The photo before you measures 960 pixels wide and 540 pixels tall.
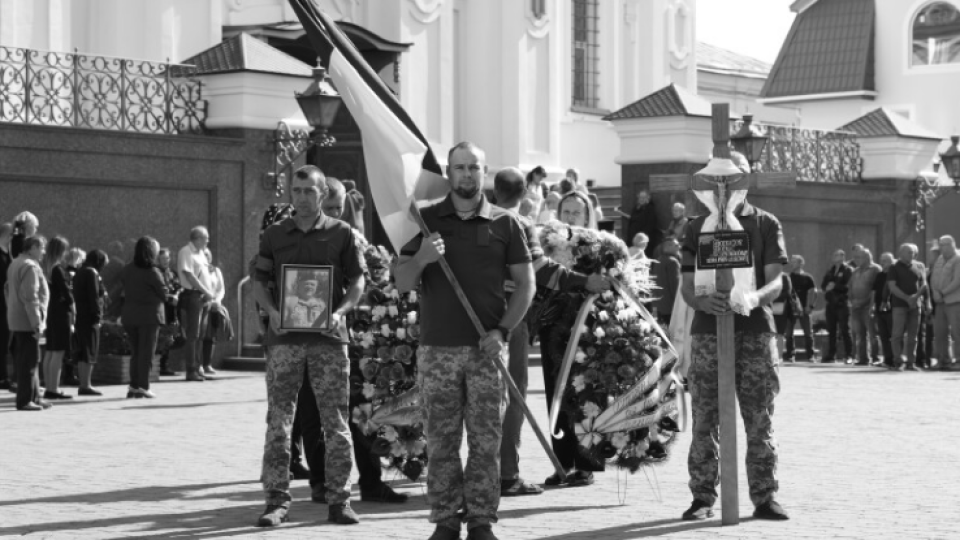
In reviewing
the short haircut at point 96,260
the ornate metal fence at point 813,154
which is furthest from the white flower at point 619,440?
the ornate metal fence at point 813,154

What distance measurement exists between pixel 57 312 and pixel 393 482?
7551mm

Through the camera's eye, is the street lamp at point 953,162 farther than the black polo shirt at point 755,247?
Yes

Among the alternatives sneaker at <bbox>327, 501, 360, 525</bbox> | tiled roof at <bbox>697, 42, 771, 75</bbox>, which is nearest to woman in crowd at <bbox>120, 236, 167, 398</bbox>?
sneaker at <bbox>327, 501, 360, 525</bbox>

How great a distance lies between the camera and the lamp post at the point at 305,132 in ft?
73.8

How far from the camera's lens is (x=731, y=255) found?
406 inches

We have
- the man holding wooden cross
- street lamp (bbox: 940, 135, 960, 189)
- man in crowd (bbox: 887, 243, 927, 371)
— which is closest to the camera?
the man holding wooden cross

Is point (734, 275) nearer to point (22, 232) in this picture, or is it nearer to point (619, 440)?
point (619, 440)

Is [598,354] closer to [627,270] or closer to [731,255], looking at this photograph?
[627,270]

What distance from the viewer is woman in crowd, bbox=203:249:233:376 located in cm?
2230

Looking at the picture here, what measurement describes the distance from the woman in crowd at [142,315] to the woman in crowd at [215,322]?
253 centimetres

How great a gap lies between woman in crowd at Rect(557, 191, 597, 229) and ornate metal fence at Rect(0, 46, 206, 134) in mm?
10912

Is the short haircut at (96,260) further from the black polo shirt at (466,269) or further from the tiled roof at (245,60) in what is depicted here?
the black polo shirt at (466,269)

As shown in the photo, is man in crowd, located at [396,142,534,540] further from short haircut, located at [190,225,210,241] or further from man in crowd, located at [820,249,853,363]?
man in crowd, located at [820,249,853,363]

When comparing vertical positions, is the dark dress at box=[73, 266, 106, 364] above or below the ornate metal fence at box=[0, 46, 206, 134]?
below
